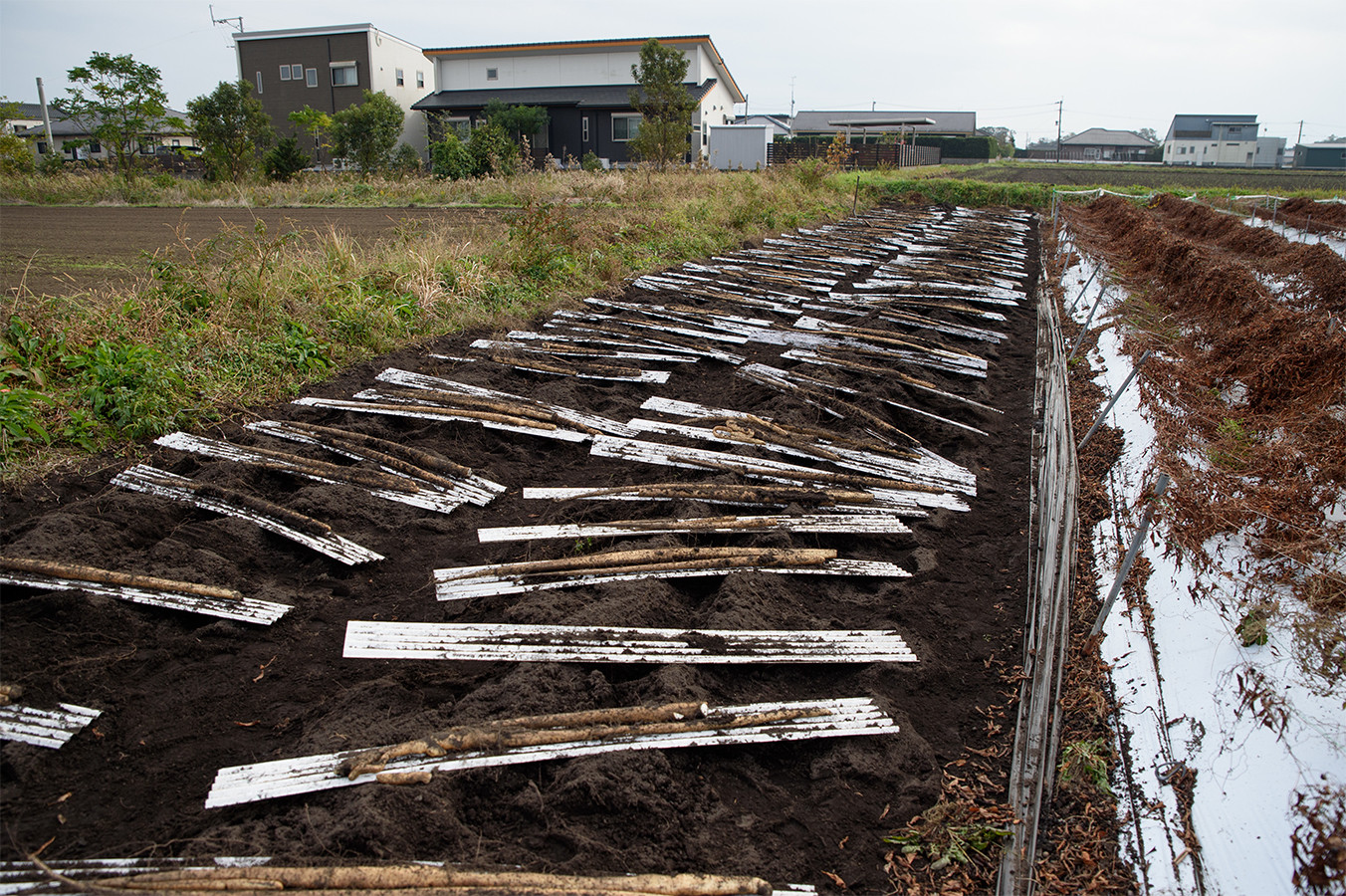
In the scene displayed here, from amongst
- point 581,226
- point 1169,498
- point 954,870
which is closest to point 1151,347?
point 1169,498

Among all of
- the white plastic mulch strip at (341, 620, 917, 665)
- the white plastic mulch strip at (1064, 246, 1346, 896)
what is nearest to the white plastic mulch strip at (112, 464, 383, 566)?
the white plastic mulch strip at (341, 620, 917, 665)

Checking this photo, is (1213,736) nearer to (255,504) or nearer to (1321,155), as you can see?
(255,504)

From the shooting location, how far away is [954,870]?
1973 mm

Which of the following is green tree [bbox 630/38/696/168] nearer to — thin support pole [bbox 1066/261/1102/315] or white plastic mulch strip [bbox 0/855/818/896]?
thin support pole [bbox 1066/261/1102/315]

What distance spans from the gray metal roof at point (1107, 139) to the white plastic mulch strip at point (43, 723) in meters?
89.4

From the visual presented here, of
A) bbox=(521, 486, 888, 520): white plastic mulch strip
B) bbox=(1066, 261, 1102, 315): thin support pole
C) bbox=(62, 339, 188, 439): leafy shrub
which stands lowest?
bbox=(521, 486, 888, 520): white plastic mulch strip

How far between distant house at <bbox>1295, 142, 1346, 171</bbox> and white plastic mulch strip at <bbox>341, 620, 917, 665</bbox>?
73.6 metres

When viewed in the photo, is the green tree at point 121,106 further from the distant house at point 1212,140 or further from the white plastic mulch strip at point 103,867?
the distant house at point 1212,140

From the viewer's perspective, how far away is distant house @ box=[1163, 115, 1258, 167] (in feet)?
209

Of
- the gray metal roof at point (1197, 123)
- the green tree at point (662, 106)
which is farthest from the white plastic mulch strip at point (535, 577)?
the gray metal roof at point (1197, 123)

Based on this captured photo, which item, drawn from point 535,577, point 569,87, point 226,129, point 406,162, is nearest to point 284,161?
point 226,129

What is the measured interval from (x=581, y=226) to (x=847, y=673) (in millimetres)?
8690

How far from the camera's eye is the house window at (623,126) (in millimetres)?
34812

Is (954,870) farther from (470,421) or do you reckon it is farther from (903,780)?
(470,421)
